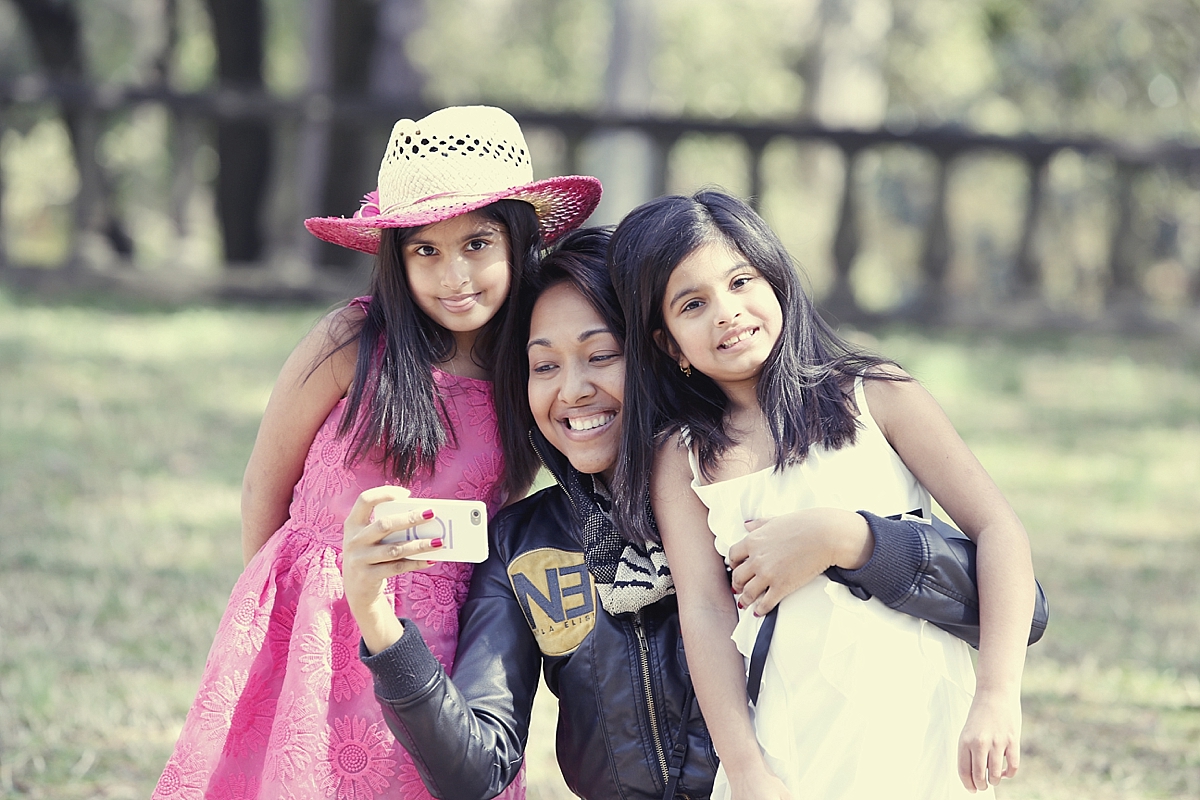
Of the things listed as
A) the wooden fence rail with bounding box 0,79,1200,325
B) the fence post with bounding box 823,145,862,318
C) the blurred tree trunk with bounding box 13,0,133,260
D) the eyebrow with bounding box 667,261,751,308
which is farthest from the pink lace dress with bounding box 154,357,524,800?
the blurred tree trunk with bounding box 13,0,133,260

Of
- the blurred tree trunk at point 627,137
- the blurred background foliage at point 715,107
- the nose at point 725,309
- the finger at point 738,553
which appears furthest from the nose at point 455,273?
the blurred background foliage at point 715,107

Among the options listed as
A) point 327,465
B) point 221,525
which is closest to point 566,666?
point 327,465

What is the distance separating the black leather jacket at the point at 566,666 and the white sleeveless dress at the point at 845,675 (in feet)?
0.22

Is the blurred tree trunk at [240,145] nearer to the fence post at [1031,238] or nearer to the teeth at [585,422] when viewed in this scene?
the fence post at [1031,238]

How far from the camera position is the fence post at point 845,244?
9.09 m

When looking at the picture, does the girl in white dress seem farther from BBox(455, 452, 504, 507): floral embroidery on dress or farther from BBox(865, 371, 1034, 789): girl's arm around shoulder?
BBox(455, 452, 504, 507): floral embroidery on dress

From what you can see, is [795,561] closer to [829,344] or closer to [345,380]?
[829,344]

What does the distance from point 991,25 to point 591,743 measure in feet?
66.9

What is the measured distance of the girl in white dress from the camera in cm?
208

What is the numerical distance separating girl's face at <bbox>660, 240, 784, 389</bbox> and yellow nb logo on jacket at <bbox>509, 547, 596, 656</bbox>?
17.0 inches

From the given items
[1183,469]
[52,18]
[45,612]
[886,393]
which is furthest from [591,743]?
[52,18]

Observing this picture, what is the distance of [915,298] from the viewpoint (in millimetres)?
9258

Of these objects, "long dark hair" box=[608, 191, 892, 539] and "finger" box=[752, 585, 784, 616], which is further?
"long dark hair" box=[608, 191, 892, 539]

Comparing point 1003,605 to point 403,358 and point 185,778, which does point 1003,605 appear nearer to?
point 403,358
